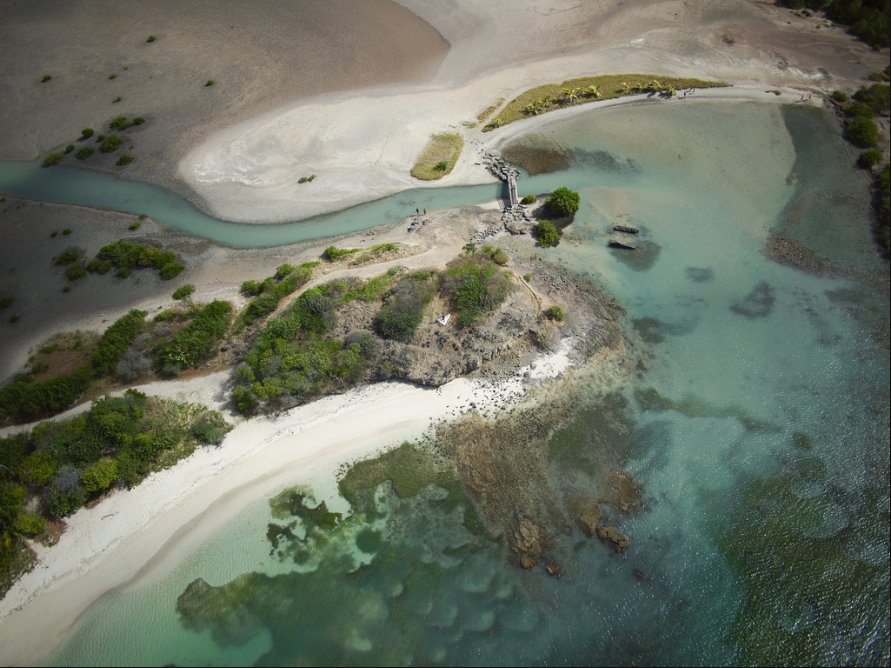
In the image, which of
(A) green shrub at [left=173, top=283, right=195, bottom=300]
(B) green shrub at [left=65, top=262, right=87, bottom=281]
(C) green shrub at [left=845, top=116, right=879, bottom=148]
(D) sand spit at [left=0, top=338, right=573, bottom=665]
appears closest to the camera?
(D) sand spit at [left=0, top=338, right=573, bottom=665]

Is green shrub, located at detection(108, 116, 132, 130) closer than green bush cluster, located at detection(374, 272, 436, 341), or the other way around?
green bush cluster, located at detection(374, 272, 436, 341)

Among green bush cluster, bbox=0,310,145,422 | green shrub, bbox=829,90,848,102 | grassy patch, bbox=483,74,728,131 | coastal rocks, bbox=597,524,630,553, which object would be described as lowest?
green bush cluster, bbox=0,310,145,422

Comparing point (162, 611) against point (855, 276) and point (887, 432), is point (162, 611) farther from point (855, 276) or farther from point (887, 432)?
point (855, 276)

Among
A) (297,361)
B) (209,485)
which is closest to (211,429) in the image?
(209,485)

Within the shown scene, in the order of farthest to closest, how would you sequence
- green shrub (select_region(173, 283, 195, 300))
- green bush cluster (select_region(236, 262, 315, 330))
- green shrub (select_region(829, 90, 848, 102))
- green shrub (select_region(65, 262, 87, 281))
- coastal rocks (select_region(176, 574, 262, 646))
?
green shrub (select_region(829, 90, 848, 102))
green shrub (select_region(65, 262, 87, 281))
green shrub (select_region(173, 283, 195, 300))
green bush cluster (select_region(236, 262, 315, 330))
coastal rocks (select_region(176, 574, 262, 646))

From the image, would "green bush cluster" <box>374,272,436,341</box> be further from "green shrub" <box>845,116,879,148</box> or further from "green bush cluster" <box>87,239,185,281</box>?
"green shrub" <box>845,116,879,148</box>

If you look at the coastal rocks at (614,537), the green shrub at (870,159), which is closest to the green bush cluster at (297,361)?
the coastal rocks at (614,537)

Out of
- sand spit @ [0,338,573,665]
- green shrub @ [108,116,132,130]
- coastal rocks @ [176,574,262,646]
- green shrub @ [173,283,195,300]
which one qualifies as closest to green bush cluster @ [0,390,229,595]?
sand spit @ [0,338,573,665]
